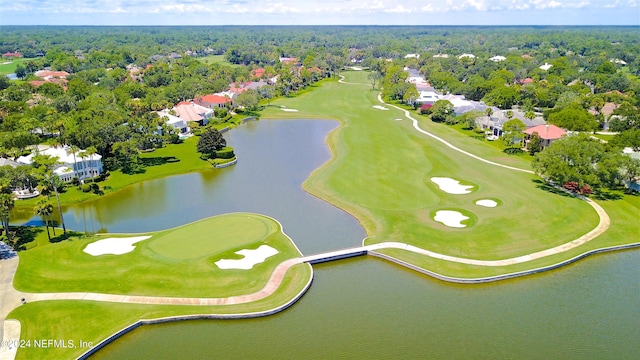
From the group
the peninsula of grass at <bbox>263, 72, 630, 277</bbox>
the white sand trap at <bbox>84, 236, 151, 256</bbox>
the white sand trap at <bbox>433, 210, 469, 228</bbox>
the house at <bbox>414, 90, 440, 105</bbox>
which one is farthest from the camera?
the house at <bbox>414, 90, 440, 105</bbox>

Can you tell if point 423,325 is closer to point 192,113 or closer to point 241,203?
point 241,203

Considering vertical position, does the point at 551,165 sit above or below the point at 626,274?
above

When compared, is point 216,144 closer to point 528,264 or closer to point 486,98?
point 528,264

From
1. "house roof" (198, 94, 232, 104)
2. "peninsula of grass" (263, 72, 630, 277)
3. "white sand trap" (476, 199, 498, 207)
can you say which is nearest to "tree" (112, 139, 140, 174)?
"peninsula of grass" (263, 72, 630, 277)

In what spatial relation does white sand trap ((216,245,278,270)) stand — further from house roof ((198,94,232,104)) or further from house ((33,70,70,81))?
house ((33,70,70,81))

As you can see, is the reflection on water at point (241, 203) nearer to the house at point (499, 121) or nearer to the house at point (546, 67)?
the house at point (499, 121)

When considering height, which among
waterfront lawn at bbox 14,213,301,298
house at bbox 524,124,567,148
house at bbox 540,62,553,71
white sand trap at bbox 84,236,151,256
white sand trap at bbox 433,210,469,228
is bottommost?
white sand trap at bbox 84,236,151,256

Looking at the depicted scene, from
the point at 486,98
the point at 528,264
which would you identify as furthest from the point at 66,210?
the point at 486,98

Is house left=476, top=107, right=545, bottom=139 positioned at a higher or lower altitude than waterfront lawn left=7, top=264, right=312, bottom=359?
higher
